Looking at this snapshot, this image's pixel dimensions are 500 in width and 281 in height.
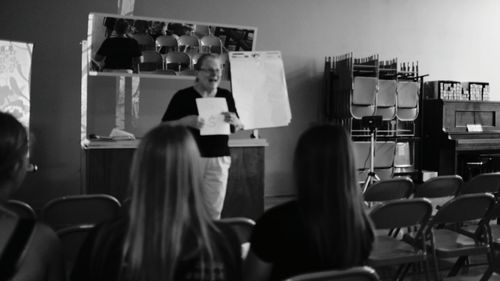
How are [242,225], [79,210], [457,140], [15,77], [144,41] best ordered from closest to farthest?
1. [242,225]
2. [79,210]
3. [15,77]
4. [144,41]
5. [457,140]

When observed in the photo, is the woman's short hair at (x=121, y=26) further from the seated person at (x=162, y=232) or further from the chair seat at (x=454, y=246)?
the seated person at (x=162, y=232)

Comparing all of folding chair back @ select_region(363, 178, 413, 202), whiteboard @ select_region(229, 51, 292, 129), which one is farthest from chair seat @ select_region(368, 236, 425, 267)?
whiteboard @ select_region(229, 51, 292, 129)

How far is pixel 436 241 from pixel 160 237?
90.3 inches

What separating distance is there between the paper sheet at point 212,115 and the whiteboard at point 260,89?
2.09 ft

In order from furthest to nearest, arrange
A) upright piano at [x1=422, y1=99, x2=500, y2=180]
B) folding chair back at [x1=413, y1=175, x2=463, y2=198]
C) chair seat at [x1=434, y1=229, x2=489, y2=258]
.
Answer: upright piano at [x1=422, y1=99, x2=500, y2=180] < folding chair back at [x1=413, y1=175, x2=463, y2=198] < chair seat at [x1=434, y1=229, x2=489, y2=258]

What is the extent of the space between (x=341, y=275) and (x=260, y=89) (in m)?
2.88

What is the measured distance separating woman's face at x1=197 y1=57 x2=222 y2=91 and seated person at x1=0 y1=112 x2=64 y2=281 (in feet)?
6.44

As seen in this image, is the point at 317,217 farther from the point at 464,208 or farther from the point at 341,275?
the point at 464,208

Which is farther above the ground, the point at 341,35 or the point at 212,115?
the point at 341,35

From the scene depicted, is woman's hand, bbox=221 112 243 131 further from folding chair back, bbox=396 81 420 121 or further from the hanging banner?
folding chair back, bbox=396 81 420 121

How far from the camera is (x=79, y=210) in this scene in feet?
7.93

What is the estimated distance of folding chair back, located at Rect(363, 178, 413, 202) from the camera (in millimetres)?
3236

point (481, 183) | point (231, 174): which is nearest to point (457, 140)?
point (481, 183)

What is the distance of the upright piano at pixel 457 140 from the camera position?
22.0 ft
